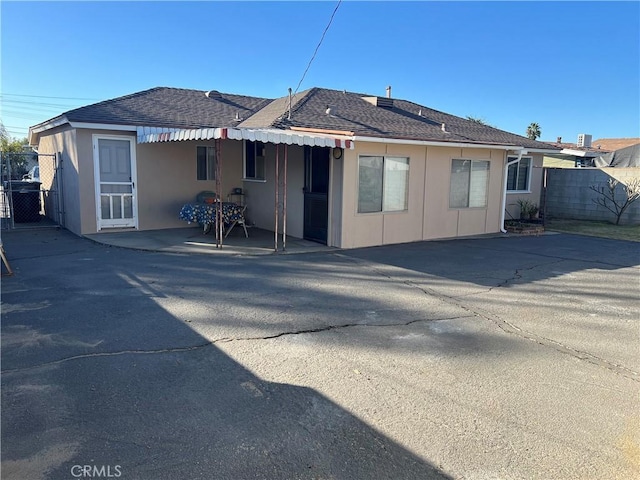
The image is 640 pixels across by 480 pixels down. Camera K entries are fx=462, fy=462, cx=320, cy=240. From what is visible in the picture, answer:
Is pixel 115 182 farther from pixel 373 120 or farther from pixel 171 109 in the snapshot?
pixel 373 120

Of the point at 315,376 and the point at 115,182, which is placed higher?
the point at 115,182

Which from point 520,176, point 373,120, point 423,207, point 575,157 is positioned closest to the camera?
point 423,207

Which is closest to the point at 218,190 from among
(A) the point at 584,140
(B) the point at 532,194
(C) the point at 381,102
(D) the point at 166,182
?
(D) the point at 166,182

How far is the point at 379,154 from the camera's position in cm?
1069

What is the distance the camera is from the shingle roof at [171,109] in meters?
11.7

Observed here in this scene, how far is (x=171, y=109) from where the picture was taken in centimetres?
1358

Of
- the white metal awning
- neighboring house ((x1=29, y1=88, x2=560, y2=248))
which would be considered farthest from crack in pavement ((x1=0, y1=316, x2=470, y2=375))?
neighboring house ((x1=29, y1=88, x2=560, y2=248))

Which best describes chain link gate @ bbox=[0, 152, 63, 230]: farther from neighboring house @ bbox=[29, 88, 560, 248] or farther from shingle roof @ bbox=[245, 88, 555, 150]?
shingle roof @ bbox=[245, 88, 555, 150]

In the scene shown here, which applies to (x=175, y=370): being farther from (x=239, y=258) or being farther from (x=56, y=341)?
(x=239, y=258)

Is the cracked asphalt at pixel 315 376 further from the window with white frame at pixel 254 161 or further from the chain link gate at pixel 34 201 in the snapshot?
the chain link gate at pixel 34 201

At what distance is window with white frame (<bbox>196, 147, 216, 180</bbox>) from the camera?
13.2 metres

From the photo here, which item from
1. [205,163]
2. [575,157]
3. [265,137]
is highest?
[575,157]

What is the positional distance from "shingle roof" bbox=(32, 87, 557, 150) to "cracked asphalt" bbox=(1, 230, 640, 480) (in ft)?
16.5

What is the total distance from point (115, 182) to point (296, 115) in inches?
196
